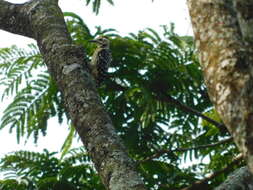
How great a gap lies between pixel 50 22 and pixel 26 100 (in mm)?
1541

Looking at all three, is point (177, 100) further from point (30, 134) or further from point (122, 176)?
point (122, 176)

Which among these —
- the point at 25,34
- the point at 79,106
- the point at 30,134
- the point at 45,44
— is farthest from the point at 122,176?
the point at 30,134

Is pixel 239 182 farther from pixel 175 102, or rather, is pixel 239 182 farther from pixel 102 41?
pixel 102 41


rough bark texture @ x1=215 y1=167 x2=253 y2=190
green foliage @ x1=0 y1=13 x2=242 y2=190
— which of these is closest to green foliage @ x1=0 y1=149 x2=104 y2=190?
green foliage @ x1=0 y1=13 x2=242 y2=190

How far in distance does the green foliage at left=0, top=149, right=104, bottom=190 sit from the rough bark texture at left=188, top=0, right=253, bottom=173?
2685mm

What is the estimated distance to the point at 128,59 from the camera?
5211mm

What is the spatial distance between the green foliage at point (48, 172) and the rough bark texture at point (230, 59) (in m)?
2.68

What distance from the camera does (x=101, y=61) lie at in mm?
6207

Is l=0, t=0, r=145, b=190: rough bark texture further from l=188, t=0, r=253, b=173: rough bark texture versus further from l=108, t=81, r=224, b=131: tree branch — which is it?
l=108, t=81, r=224, b=131: tree branch

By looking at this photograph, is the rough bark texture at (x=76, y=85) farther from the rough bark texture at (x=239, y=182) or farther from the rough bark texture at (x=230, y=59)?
the rough bark texture at (x=230, y=59)

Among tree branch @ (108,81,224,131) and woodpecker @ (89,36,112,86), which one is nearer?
tree branch @ (108,81,224,131)

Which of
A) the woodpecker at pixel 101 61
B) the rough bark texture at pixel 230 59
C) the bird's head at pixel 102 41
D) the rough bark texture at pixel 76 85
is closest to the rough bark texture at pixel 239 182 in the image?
the rough bark texture at pixel 76 85

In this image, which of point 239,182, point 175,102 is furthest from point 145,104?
point 239,182

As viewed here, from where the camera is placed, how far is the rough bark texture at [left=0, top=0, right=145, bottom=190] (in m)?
3.17
